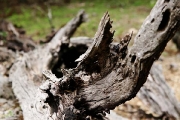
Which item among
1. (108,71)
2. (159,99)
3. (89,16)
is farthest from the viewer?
(89,16)

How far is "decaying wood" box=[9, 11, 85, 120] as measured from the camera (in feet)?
13.4

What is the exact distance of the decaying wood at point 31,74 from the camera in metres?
4.09

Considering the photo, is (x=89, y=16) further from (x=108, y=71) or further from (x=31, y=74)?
(x=108, y=71)

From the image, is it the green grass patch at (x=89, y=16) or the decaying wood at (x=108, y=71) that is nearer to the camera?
the decaying wood at (x=108, y=71)

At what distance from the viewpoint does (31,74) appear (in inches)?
215

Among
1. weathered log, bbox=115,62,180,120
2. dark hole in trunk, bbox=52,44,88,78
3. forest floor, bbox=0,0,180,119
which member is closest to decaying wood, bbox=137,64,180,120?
weathered log, bbox=115,62,180,120

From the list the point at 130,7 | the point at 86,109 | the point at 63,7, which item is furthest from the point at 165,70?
the point at 63,7

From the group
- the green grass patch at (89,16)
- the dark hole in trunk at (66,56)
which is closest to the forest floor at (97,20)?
the green grass patch at (89,16)

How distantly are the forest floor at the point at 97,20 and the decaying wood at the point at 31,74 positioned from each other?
9.78 ft

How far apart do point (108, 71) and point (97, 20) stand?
8.79 metres

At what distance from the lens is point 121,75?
322 cm

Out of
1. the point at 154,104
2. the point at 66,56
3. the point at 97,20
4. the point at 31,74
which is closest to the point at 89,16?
the point at 97,20

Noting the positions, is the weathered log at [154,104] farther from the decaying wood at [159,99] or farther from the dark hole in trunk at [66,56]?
the dark hole in trunk at [66,56]

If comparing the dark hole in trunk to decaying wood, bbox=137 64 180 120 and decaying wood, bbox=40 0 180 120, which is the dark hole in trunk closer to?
decaying wood, bbox=137 64 180 120
